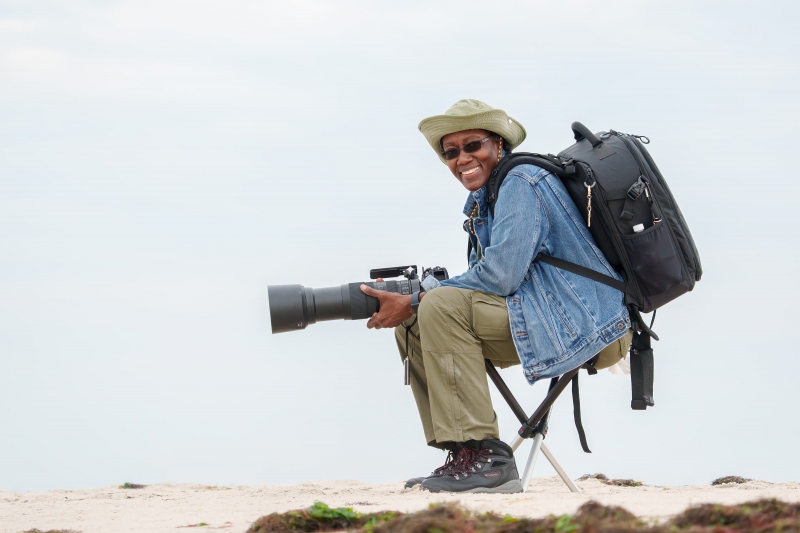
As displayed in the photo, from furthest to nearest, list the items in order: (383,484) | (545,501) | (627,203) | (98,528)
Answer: (383,484) < (627,203) < (98,528) < (545,501)

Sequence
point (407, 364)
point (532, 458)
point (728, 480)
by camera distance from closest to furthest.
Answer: point (532, 458) < point (407, 364) < point (728, 480)

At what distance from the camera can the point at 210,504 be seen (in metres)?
4.36

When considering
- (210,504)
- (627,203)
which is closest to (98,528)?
(210,504)

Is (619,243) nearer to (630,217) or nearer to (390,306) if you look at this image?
(630,217)

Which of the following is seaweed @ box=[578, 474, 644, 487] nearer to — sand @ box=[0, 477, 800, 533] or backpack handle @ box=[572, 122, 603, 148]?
sand @ box=[0, 477, 800, 533]

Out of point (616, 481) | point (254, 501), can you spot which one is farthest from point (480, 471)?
point (616, 481)

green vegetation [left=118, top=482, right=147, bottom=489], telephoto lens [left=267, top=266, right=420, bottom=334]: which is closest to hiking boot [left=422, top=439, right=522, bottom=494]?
telephoto lens [left=267, top=266, right=420, bottom=334]

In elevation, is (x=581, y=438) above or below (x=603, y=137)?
below

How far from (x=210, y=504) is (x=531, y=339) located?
1580mm

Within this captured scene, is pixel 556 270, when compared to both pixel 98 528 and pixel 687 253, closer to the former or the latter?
pixel 687 253

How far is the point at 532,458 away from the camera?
4.21m

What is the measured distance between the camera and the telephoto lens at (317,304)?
14.0ft

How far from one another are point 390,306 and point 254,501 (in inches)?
40.3

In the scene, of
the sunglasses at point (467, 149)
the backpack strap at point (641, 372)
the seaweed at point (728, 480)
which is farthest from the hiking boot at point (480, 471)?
the seaweed at point (728, 480)
